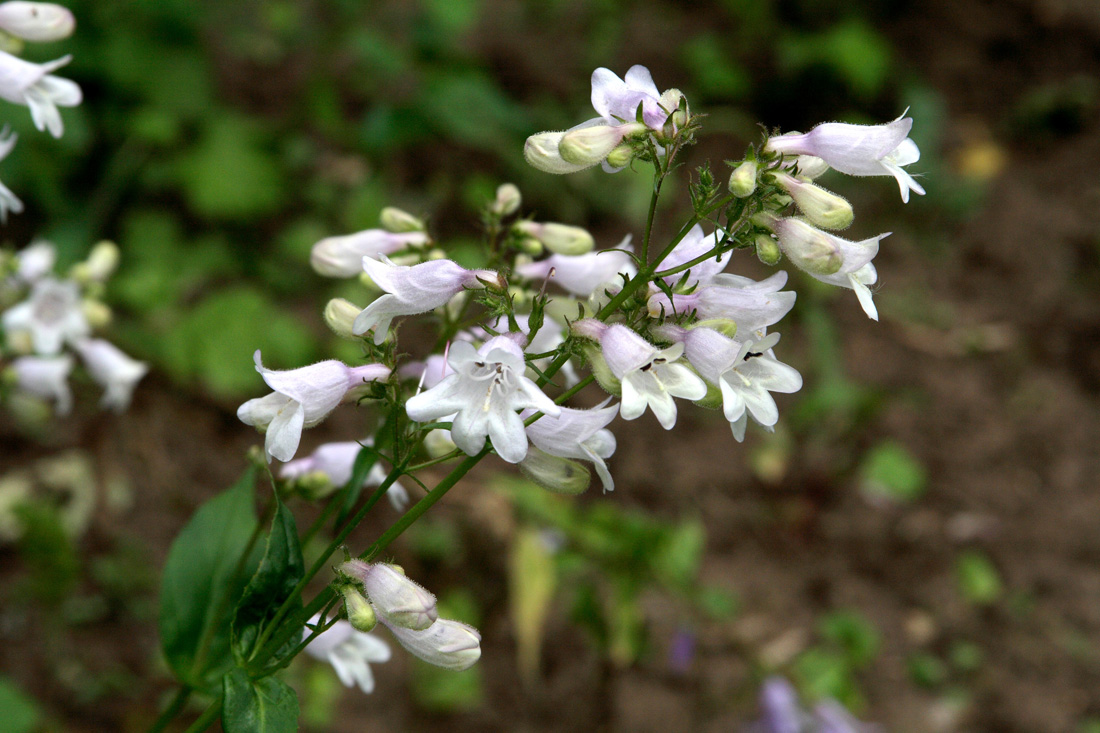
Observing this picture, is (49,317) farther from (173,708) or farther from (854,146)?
(854,146)

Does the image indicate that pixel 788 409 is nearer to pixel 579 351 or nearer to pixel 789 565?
pixel 789 565

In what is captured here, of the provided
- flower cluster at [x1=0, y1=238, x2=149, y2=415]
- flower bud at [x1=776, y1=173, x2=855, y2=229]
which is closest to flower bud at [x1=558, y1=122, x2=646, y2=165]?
flower bud at [x1=776, y1=173, x2=855, y2=229]

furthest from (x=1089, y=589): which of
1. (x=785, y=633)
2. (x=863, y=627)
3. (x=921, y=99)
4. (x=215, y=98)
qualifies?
(x=215, y=98)

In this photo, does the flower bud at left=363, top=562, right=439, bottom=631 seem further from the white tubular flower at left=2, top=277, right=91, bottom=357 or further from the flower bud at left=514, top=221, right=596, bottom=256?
the white tubular flower at left=2, top=277, right=91, bottom=357

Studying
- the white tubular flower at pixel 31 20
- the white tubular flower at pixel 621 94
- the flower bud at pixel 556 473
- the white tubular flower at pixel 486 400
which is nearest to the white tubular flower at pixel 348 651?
the flower bud at pixel 556 473

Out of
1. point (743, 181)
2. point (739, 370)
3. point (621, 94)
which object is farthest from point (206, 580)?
point (743, 181)

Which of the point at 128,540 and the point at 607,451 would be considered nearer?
the point at 607,451
